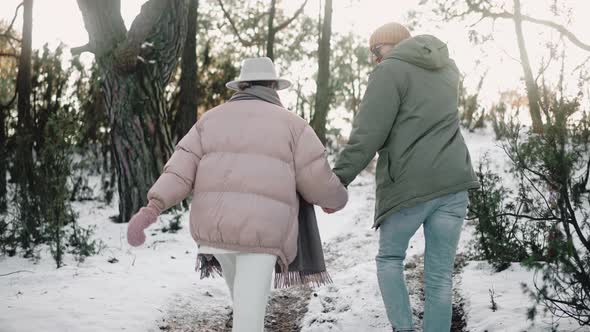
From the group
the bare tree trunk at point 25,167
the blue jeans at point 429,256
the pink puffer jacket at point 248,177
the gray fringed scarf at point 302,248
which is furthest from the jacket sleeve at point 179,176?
the bare tree trunk at point 25,167

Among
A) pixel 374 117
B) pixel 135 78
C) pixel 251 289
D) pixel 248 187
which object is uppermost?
pixel 135 78

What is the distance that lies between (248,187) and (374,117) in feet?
2.62

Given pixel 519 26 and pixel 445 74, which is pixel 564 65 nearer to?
pixel 445 74

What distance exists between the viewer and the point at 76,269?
503 centimetres

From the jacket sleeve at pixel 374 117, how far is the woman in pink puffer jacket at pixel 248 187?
0.80ft

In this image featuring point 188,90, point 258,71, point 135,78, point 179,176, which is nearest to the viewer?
point 179,176

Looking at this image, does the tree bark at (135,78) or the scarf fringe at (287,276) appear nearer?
the scarf fringe at (287,276)

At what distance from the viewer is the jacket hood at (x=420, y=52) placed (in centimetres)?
294

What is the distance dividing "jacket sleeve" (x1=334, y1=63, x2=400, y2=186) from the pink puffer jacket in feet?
0.87

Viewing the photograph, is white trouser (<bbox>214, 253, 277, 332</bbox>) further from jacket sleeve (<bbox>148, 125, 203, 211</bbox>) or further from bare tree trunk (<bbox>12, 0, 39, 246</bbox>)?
bare tree trunk (<bbox>12, 0, 39, 246</bbox>)

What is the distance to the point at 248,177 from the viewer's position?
8.48 ft

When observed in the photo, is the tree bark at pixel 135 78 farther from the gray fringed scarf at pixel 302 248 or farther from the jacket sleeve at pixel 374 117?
the jacket sleeve at pixel 374 117

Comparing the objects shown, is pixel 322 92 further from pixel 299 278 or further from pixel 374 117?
pixel 299 278

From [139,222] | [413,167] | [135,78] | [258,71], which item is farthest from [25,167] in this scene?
[413,167]
